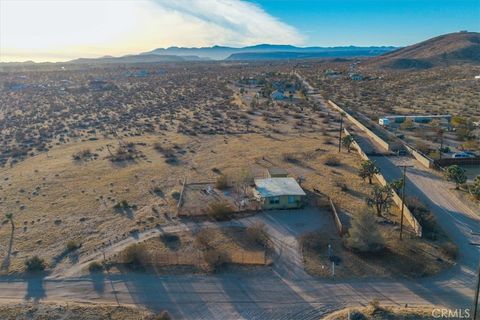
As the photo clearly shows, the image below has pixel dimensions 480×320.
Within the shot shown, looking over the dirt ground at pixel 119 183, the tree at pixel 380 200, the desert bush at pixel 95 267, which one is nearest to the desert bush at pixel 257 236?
the dirt ground at pixel 119 183

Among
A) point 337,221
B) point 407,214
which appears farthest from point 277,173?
point 407,214

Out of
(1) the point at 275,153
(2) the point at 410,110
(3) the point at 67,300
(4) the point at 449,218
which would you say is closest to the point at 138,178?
(1) the point at 275,153

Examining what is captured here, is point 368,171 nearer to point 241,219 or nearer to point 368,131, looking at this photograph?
point 241,219

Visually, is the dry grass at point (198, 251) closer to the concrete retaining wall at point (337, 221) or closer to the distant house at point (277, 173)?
the concrete retaining wall at point (337, 221)

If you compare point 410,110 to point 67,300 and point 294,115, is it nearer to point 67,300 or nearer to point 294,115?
point 294,115

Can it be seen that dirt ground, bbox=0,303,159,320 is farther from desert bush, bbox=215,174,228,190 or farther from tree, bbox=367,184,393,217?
tree, bbox=367,184,393,217
